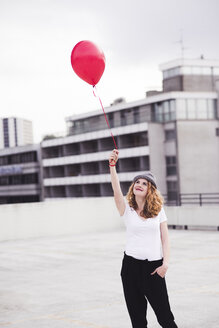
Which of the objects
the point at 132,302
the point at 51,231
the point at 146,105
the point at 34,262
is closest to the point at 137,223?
the point at 132,302

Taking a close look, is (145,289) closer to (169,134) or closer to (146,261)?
(146,261)

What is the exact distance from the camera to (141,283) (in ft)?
16.7

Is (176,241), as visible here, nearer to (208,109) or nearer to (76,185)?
(208,109)

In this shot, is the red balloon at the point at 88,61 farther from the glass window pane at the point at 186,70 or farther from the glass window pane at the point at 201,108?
the glass window pane at the point at 186,70

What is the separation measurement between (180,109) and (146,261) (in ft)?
206

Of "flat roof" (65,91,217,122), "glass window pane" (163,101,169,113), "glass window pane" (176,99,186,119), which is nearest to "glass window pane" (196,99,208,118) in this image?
"flat roof" (65,91,217,122)

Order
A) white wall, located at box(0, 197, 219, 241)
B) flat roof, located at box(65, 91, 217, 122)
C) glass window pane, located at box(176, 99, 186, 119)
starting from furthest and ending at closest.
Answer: flat roof, located at box(65, 91, 217, 122)
glass window pane, located at box(176, 99, 186, 119)
white wall, located at box(0, 197, 219, 241)

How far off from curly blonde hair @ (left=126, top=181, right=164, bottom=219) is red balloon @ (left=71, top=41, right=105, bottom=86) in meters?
2.23

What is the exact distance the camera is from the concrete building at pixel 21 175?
9169 cm

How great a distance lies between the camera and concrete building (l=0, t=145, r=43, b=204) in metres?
91.7

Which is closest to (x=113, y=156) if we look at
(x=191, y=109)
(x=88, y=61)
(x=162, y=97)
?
(x=88, y=61)

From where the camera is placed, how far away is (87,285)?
1026cm

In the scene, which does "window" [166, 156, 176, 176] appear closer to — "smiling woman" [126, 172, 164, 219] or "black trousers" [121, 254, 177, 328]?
"smiling woman" [126, 172, 164, 219]

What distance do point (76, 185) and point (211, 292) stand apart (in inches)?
2861
